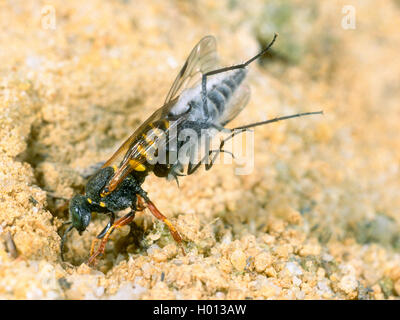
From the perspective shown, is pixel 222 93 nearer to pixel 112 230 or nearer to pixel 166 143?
pixel 166 143

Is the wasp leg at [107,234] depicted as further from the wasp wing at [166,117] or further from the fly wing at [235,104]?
the fly wing at [235,104]

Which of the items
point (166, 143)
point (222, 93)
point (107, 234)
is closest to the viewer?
point (107, 234)

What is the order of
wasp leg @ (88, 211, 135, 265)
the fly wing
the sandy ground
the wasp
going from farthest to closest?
1. the fly wing
2. the wasp
3. wasp leg @ (88, 211, 135, 265)
4. the sandy ground

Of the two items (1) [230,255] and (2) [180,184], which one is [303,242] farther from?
(2) [180,184]

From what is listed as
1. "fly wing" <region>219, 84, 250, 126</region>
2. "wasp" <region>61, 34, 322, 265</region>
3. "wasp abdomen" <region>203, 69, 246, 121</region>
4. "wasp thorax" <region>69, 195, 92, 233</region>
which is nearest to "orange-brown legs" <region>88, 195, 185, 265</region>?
"wasp" <region>61, 34, 322, 265</region>

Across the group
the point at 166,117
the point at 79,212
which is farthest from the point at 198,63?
the point at 79,212

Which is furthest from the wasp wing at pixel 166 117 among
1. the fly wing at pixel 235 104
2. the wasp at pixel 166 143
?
the fly wing at pixel 235 104

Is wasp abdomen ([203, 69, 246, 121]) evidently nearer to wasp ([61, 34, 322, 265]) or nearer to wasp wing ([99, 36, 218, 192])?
wasp ([61, 34, 322, 265])
